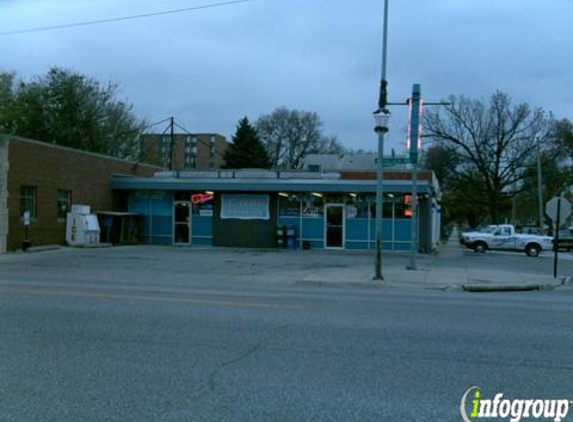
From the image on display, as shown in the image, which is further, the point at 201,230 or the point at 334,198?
the point at 201,230

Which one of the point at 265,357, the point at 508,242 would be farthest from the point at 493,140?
the point at 265,357

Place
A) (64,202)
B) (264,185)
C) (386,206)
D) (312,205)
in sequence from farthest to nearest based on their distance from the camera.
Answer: (312,205), (264,185), (386,206), (64,202)

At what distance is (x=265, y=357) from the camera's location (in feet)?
23.2

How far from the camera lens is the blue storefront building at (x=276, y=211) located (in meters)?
28.6

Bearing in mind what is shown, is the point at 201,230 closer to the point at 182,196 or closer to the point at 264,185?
the point at 182,196

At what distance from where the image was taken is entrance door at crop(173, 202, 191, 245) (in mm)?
30766


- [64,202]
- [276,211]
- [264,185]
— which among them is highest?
[264,185]

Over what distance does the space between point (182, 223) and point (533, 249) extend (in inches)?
766

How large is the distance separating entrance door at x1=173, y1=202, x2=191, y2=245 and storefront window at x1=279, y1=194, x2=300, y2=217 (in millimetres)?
4785

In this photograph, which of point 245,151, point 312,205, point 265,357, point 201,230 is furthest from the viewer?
point 245,151

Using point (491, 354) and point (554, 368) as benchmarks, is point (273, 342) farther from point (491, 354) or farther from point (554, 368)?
point (554, 368)

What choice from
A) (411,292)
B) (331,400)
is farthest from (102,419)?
(411,292)

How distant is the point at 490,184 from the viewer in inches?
2162

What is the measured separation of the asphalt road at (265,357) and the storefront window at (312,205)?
1708cm
